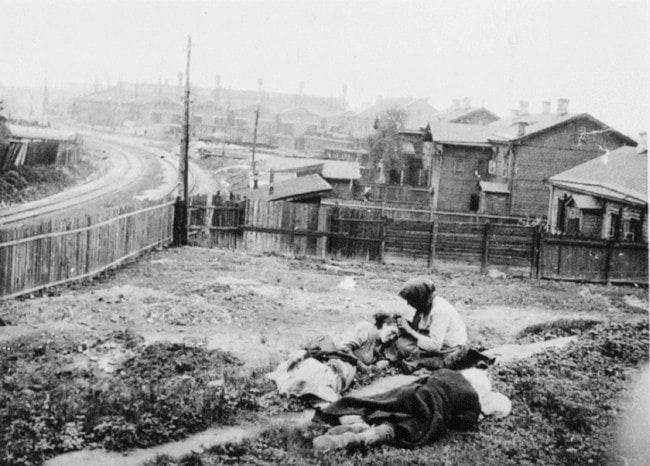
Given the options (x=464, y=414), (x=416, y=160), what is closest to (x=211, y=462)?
(x=464, y=414)

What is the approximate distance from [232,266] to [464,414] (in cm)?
1144

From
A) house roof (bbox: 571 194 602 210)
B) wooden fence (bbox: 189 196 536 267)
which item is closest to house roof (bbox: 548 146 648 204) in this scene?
house roof (bbox: 571 194 602 210)

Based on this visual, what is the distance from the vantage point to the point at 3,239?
11.0 m

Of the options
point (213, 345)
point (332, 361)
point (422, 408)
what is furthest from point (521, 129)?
point (422, 408)

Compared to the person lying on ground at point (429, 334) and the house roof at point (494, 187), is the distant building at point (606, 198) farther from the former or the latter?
the person lying on ground at point (429, 334)

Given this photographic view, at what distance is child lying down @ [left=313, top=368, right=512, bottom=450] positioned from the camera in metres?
5.65

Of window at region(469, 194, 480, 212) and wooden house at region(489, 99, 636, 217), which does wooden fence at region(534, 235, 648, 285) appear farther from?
window at region(469, 194, 480, 212)

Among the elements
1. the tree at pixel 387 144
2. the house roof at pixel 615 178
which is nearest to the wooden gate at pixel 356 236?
the house roof at pixel 615 178

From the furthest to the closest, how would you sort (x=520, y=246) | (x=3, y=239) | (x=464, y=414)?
(x=520, y=246) → (x=3, y=239) → (x=464, y=414)

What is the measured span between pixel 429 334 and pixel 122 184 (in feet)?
98.9

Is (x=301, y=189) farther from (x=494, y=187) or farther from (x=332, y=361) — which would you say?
(x=332, y=361)

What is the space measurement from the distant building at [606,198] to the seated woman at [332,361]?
1415cm

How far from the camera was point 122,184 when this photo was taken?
34.8m

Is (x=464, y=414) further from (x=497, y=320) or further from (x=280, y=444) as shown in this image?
(x=497, y=320)
